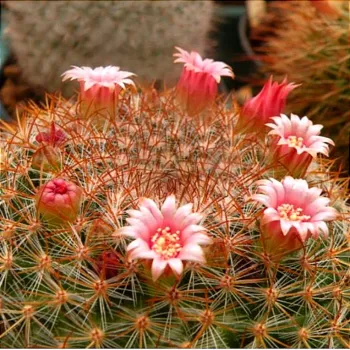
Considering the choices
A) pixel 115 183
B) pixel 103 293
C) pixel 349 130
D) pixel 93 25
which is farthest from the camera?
Result: pixel 93 25

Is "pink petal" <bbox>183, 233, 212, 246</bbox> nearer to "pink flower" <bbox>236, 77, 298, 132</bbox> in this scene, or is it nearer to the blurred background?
"pink flower" <bbox>236, 77, 298, 132</bbox>

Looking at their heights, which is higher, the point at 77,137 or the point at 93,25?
the point at 77,137

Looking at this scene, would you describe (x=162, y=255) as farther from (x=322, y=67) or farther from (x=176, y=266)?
(x=322, y=67)

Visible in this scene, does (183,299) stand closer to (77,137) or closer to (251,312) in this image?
(251,312)

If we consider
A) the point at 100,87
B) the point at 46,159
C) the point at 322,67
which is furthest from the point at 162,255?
the point at 322,67

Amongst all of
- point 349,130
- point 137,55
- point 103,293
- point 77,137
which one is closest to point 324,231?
point 103,293

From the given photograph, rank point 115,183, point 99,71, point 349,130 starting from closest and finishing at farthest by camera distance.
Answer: point 115,183 < point 99,71 < point 349,130

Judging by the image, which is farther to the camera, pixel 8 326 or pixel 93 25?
pixel 93 25

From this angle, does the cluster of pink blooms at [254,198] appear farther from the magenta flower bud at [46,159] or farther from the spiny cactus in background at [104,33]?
the spiny cactus in background at [104,33]
